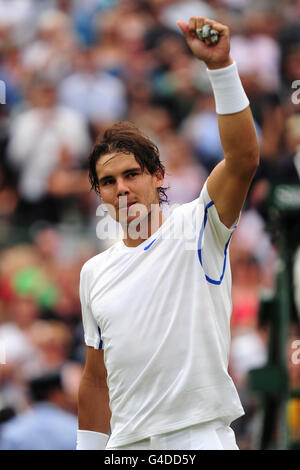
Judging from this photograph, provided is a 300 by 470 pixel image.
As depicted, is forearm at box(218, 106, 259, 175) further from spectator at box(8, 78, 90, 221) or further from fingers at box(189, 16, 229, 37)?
spectator at box(8, 78, 90, 221)

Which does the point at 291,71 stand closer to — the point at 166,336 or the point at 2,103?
the point at 2,103

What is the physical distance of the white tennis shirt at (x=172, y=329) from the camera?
2.44m

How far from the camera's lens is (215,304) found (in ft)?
8.34

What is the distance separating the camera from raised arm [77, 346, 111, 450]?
9.61 feet

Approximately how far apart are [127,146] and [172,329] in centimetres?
69

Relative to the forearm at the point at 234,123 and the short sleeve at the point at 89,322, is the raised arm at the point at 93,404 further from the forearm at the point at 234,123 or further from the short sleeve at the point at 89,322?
the forearm at the point at 234,123

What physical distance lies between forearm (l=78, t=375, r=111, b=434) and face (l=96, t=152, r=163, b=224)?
69 centimetres

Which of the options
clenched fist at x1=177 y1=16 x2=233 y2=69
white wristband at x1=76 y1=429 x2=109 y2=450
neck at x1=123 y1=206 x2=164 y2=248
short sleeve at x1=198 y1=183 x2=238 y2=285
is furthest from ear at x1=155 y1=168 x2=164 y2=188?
white wristband at x1=76 y1=429 x2=109 y2=450

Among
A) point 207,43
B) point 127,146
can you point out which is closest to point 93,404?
point 127,146

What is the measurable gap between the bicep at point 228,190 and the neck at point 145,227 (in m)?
0.28

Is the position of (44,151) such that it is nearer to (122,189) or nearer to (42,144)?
(42,144)

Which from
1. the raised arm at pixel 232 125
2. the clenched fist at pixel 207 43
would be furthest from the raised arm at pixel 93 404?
the clenched fist at pixel 207 43

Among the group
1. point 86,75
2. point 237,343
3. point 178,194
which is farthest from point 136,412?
point 86,75

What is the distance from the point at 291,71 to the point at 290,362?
4627 mm
